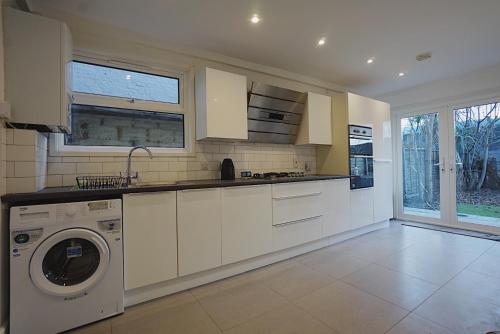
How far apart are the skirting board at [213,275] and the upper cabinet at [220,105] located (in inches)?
52.3

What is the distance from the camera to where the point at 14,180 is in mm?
1546

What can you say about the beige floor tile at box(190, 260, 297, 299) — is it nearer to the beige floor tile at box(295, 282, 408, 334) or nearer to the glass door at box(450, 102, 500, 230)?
the beige floor tile at box(295, 282, 408, 334)

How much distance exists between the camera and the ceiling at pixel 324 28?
199cm

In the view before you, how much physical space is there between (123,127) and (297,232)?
7.15 ft

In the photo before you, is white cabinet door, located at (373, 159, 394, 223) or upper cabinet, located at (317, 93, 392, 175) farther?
white cabinet door, located at (373, 159, 394, 223)

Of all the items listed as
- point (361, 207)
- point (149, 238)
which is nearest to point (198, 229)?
point (149, 238)

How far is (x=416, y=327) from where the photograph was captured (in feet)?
4.83

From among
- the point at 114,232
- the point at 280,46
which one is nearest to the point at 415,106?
the point at 280,46

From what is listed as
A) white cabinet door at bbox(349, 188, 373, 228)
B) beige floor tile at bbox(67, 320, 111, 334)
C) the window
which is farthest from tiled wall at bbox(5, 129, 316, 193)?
beige floor tile at bbox(67, 320, 111, 334)

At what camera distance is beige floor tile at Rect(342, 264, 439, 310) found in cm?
178

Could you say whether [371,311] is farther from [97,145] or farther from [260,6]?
[97,145]

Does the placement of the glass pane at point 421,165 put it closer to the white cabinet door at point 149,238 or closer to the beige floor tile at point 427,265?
the beige floor tile at point 427,265

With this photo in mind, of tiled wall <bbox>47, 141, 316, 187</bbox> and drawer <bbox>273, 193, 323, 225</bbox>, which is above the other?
tiled wall <bbox>47, 141, 316, 187</bbox>

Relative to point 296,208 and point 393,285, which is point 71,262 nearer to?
point 296,208
